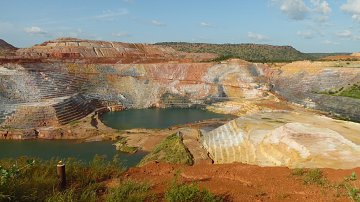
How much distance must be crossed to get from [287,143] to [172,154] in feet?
20.9

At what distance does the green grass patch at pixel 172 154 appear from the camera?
19.2 meters

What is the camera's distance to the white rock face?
575 inches

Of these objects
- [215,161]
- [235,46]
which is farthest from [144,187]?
[235,46]

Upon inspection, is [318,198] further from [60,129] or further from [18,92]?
[18,92]

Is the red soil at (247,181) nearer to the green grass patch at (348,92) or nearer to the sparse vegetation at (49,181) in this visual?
the sparse vegetation at (49,181)

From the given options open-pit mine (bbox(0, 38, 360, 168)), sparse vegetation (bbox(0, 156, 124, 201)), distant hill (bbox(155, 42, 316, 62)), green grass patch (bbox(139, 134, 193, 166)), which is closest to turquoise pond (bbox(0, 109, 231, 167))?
open-pit mine (bbox(0, 38, 360, 168))

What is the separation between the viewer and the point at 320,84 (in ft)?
155

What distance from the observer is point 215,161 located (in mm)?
18797

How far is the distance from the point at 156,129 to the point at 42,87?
48.3 ft

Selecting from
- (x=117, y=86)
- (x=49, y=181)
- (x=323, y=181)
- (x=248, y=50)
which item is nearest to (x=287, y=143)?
(x=323, y=181)

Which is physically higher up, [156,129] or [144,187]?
[144,187]

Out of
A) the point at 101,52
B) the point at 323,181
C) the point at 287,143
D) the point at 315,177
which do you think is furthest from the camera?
the point at 101,52

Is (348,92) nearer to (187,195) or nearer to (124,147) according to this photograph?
(124,147)

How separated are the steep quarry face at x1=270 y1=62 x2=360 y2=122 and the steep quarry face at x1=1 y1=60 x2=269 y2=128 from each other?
9.36 feet
